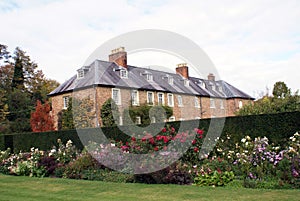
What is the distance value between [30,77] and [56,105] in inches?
638

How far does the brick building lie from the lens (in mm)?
26328

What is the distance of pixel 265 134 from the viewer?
423 inches

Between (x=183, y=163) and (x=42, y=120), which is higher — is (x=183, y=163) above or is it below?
below

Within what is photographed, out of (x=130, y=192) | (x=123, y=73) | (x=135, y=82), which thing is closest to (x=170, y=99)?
(x=135, y=82)

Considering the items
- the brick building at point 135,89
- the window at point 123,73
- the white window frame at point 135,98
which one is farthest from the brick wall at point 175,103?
the window at point 123,73

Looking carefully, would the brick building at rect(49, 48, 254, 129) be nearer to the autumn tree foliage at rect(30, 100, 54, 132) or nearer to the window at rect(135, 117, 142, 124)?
the window at rect(135, 117, 142, 124)

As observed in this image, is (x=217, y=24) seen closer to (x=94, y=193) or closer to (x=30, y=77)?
(x=94, y=193)

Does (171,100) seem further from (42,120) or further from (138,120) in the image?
(42,120)

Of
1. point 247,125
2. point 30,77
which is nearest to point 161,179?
point 247,125

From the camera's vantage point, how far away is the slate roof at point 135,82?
26.7 m

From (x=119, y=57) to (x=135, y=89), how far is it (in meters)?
3.67

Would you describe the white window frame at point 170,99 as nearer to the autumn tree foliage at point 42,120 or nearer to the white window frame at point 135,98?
the white window frame at point 135,98

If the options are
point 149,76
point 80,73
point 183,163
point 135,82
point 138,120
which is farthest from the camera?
point 149,76

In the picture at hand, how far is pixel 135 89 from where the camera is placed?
93.6ft
